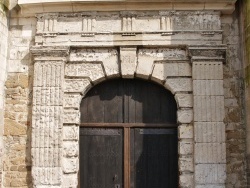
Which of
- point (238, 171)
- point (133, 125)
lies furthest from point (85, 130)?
point (238, 171)

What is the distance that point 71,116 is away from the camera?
709 centimetres

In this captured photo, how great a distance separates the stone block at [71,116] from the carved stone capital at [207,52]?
6.35 ft

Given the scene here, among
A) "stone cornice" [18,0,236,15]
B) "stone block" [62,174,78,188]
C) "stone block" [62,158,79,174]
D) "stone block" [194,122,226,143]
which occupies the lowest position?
"stone block" [62,174,78,188]

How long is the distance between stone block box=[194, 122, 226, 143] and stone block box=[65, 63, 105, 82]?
5.35 feet

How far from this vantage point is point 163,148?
→ 23.8 ft

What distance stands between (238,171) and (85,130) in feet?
7.79

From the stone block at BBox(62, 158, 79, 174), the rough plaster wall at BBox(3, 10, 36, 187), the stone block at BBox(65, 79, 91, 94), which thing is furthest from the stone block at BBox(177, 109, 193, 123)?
the rough plaster wall at BBox(3, 10, 36, 187)

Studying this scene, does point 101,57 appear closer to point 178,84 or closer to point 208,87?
point 178,84

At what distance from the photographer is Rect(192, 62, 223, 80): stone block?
7082 millimetres

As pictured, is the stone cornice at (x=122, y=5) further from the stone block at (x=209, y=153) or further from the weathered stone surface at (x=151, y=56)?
the stone block at (x=209, y=153)

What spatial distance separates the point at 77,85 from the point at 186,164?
2.01 meters

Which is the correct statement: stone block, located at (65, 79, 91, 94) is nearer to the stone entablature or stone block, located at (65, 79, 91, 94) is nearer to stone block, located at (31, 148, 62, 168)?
the stone entablature

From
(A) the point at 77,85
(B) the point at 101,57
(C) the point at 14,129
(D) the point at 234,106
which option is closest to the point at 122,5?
(B) the point at 101,57


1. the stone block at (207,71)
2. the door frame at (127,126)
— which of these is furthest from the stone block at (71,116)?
the stone block at (207,71)
